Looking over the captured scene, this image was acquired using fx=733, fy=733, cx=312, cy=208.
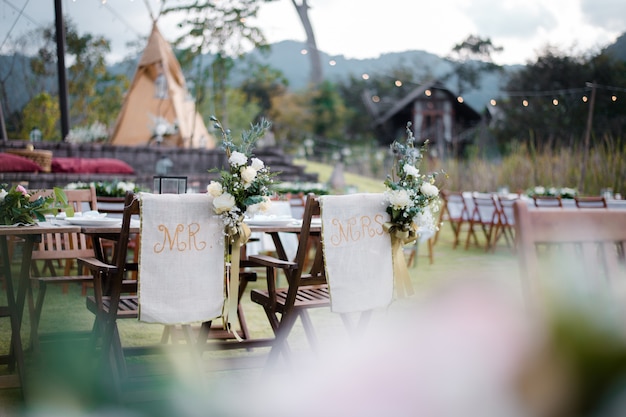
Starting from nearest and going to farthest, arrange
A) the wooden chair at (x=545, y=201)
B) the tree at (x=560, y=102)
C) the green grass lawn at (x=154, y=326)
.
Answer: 1. the green grass lawn at (x=154, y=326)
2. the wooden chair at (x=545, y=201)
3. the tree at (x=560, y=102)

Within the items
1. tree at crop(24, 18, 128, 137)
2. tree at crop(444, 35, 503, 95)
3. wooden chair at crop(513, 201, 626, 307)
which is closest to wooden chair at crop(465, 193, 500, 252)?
wooden chair at crop(513, 201, 626, 307)

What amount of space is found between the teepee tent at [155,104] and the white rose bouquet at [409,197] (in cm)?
1110

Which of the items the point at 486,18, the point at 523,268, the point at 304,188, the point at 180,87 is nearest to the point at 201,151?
the point at 180,87

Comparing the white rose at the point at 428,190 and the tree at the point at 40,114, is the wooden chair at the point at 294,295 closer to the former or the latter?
the white rose at the point at 428,190

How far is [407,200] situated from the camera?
3195 mm

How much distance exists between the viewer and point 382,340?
875mm

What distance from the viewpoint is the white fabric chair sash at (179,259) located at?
2.87 metres

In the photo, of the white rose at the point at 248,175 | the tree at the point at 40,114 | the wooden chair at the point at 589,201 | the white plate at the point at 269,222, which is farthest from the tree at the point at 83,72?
the white rose at the point at 248,175

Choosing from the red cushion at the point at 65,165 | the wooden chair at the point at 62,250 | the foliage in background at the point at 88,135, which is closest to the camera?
the wooden chair at the point at 62,250

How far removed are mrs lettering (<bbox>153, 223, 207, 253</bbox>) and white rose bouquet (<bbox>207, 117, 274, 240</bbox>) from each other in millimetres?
118

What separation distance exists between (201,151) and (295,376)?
9.58 m

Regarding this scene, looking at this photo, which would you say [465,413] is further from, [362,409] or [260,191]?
[260,191]

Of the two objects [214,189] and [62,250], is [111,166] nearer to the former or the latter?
[62,250]

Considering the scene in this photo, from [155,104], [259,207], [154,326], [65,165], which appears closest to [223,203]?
[259,207]
